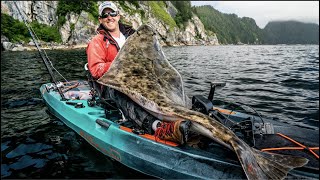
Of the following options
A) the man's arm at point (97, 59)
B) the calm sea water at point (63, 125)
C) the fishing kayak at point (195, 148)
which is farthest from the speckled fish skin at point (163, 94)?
the calm sea water at point (63, 125)

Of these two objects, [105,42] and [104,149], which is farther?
[105,42]

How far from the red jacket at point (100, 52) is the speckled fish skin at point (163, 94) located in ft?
2.30

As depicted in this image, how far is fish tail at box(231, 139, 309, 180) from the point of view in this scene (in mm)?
3370

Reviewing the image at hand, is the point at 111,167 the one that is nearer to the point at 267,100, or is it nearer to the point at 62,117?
the point at 62,117

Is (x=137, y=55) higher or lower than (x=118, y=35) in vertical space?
lower

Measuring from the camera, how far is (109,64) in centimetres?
564

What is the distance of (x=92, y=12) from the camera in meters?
77.8

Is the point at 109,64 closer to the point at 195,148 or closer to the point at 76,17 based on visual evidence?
the point at 195,148

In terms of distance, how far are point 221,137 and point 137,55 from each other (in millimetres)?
2651

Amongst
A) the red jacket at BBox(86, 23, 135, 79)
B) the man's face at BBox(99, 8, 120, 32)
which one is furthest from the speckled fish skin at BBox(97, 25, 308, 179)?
the man's face at BBox(99, 8, 120, 32)

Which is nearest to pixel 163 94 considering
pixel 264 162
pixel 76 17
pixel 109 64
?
pixel 109 64

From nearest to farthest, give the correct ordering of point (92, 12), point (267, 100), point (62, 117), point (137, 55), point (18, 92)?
1. point (137, 55)
2. point (62, 117)
3. point (267, 100)
4. point (18, 92)
5. point (92, 12)

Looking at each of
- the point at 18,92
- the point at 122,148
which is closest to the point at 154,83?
the point at 122,148

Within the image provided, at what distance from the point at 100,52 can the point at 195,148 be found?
3340mm
